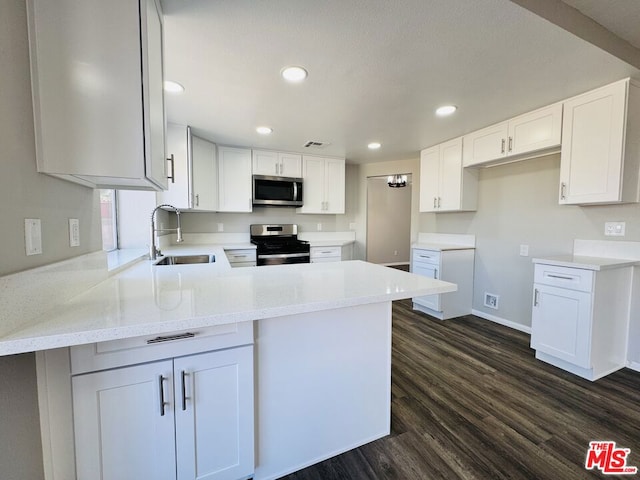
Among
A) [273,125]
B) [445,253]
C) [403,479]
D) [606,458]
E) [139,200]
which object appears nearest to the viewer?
[403,479]

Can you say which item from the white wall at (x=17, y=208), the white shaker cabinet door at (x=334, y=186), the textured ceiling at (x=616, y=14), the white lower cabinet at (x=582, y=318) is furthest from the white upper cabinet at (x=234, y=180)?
the white lower cabinet at (x=582, y=318)

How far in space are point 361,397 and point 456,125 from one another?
2749mm

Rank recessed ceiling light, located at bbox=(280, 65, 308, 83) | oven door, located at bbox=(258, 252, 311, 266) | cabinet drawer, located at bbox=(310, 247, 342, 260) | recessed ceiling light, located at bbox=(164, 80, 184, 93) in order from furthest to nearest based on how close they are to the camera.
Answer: cabinet drawer, located at bbox=(310, 247, 342, 260) → oven door, located at bbox=(258, 252, 311, 266) → recessed ceiling light, located at bbox=(164, 80, 184, 93) → recessed ceiling light, located at bbox=(280, 65, 308, 83)

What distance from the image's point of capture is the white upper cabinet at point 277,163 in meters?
3.69

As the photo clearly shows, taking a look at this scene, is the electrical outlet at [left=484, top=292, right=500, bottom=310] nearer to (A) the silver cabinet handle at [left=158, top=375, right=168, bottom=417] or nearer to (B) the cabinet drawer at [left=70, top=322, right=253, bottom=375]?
(B) the cabinet drawer at [left=70, top=322, right=253, bottom=375]

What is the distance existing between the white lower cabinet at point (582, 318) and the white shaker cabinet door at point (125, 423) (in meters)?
2.79

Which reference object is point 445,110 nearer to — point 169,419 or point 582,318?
point 582,318

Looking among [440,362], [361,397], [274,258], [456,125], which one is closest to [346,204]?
[274,258]

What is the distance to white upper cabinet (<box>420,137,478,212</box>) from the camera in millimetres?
3246

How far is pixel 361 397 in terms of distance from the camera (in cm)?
144

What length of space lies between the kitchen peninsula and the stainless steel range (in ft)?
5.41

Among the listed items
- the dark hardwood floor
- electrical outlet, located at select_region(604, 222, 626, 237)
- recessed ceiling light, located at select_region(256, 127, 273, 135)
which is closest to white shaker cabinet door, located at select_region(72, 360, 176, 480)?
the dark hardwood floor

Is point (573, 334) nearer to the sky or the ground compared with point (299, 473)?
nearer to the sky

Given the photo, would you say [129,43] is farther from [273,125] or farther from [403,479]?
[403,479]
